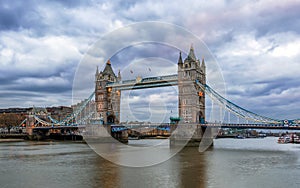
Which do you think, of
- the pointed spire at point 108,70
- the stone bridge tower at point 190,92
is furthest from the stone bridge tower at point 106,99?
the stone bridge tower at point 190,92

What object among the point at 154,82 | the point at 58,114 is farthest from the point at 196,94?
the point at 58,114

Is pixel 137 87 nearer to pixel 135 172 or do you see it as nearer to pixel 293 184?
pixel 135 172

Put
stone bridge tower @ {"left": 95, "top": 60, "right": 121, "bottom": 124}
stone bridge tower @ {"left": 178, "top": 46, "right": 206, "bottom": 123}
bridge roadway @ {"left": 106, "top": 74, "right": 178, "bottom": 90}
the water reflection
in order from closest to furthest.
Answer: the water reflection → stone bridge tower @ {"left": 178, "top": 46, "right": 206, "bottom": 123} → bridge roadway @ {"left": 106, "top": 74, "right": 178, "bottom": 90} → stone bridge tower @ {"left": 95, "top": 60, "right": 121, "bottom": 124}

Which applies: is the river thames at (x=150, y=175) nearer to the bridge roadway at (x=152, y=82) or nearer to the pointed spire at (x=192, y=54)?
the bridge roadway at (x=152, y=82)

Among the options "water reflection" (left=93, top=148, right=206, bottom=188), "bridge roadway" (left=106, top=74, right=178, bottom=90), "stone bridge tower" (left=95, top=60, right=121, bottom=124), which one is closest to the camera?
"water reflection" (left=93, top=148, right=206, bottom=188)

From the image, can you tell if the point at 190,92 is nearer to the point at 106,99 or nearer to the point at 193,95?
the point at 193,95

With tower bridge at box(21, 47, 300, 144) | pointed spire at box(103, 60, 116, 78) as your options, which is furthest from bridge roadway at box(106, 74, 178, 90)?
pointed spire at box(103, 60, 116, 78)

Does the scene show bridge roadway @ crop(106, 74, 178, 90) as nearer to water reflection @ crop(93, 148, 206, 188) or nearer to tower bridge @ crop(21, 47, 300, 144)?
tower bridge @ crop(21, 47, 300, 144)
